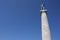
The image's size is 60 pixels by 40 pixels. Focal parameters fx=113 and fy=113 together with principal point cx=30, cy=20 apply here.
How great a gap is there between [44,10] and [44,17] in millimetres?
1683

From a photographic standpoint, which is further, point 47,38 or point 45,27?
point 45,27

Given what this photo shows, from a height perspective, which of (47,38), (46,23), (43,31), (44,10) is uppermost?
(44,10)

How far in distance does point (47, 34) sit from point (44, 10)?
5.61 metres

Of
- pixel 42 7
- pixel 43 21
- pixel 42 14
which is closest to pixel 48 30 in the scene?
pixel 43 21

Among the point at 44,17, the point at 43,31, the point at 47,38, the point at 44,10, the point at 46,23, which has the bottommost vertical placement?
the point at 47,38

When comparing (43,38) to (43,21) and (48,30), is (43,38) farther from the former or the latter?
(43,21)

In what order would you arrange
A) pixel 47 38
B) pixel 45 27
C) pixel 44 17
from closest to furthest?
pixel 47 38 → pixel 45 27 → pixel 44 17

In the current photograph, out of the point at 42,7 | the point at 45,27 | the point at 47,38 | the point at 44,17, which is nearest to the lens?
the point at 47,38

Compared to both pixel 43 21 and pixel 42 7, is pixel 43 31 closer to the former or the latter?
pixel 43 21

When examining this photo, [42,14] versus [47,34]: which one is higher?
[42,14]

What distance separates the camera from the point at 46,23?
20953mm

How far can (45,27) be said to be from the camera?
20.2m

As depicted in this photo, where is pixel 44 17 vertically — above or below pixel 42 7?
below

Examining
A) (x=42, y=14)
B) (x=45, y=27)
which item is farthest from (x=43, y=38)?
(x=42, y=14)
